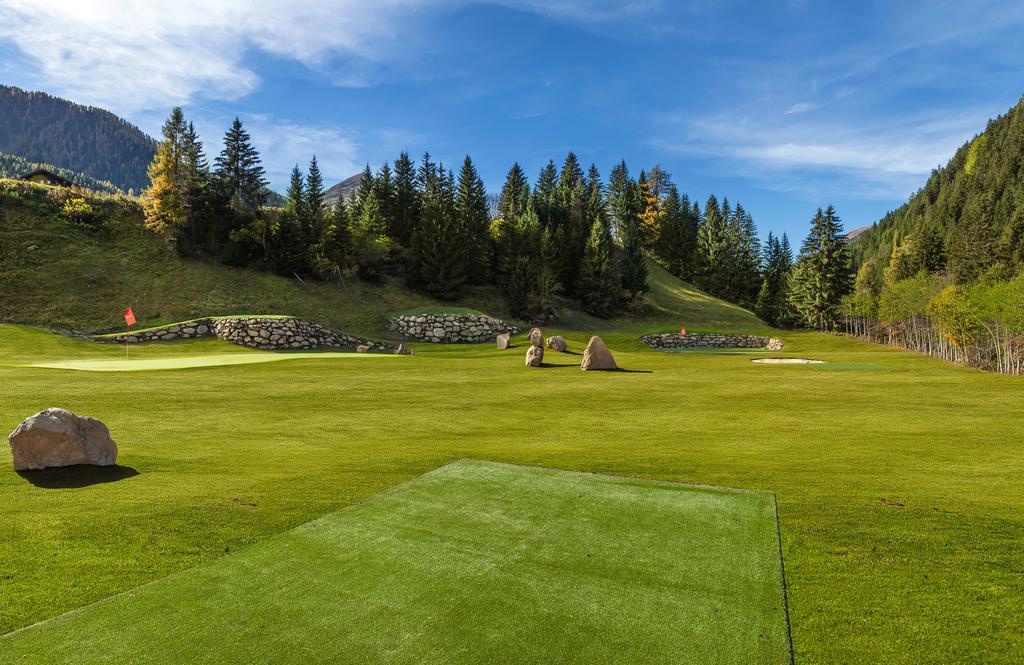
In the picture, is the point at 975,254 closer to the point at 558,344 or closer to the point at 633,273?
the point at 633,273

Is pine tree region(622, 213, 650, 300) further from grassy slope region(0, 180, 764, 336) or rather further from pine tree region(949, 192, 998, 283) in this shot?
pine tree region(949, 192, 998, 283)

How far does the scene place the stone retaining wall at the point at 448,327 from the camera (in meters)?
44.4

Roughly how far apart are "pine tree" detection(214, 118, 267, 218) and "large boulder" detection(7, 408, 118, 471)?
49.7m

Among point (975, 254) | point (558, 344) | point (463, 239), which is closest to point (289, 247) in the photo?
point (463, 239)

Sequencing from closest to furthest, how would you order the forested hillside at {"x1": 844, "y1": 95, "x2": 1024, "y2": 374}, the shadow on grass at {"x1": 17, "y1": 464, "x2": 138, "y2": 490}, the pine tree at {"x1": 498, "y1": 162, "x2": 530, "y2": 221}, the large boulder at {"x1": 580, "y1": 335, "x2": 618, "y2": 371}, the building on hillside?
the shadow on grass at {"x1": 17, "y1": 464, "x2": 138, "y2": 490}, the large boulder at {"x1": 580, "y1": 335, "x2": 618, "y2": 371}, the forested hillside at {"x1": 844, "y1": 95, "x2": 1024, "y2": 374}, the building on hillside, the pine tree at {"x1": 498, "y1": 162, "x2": 530, "y2": 221}

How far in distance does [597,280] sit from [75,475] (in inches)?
2353

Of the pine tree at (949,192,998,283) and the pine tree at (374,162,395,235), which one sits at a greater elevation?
the pine tree at (374,162,395,235)

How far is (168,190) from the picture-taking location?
44.3 meters

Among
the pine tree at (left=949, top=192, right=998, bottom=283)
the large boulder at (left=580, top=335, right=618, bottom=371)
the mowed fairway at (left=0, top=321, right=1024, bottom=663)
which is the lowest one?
the mowed fairway at (left=0, top=321, right=1024, bottom=663)

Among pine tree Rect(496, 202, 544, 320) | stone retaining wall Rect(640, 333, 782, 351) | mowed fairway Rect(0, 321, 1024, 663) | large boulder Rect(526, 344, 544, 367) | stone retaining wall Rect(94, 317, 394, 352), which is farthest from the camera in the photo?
pine tree Rect(496, 202, 544, 320)

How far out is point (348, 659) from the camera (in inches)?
136

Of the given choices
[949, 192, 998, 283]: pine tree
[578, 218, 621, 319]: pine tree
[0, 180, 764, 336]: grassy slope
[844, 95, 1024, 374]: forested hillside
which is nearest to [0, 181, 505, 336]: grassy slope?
[0, 180, 764, 336]: grassy slope

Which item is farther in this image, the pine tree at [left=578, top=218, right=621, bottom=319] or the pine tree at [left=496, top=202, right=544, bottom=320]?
the pine tree at [left=578, top=218, right=621, bottom=319]

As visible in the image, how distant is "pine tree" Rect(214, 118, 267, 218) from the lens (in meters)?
52.3
